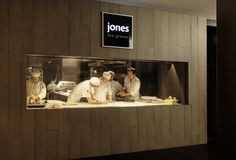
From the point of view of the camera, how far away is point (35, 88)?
430cm

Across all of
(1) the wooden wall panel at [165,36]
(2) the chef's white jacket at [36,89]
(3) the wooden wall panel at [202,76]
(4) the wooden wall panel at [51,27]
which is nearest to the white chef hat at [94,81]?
(4) the wooden wall panel at [51,27]

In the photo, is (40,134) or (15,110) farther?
(40,134)

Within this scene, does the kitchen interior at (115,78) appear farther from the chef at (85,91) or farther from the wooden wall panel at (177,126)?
the wooden wall panel at (177,126)

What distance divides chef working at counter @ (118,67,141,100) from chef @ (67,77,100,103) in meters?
0.60

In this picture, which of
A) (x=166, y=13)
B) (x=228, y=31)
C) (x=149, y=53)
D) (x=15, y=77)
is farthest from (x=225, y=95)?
(x=166, y=13)

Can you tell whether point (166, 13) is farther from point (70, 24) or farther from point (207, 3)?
point (70, 24)

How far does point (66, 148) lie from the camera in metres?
4.32

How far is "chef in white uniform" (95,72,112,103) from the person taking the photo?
16.0ft

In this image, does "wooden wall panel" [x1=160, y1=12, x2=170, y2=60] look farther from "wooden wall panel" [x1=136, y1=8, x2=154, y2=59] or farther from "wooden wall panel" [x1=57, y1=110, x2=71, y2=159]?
"wooden wall panel" [x1=57, y1=110, x2=71, y2=159]

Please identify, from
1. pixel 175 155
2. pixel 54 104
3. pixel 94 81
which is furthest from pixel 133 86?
pixel 54 104

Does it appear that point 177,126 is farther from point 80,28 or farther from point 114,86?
point 80,28

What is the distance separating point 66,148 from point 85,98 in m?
0.90

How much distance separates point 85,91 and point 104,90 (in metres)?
0.38

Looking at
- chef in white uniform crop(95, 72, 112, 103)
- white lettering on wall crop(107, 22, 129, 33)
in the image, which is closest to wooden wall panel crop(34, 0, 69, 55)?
white lettering on wall crop(107, 22, 129, 33)
